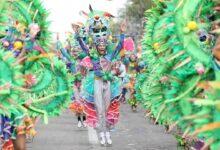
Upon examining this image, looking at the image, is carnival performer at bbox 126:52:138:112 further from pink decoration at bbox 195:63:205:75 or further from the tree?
the tree

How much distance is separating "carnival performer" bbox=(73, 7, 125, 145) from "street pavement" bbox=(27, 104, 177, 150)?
1.13 ft

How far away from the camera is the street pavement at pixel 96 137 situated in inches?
424

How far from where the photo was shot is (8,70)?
702 centimetres

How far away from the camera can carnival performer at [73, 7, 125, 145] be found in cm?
1149

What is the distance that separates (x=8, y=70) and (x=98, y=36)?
185 inches

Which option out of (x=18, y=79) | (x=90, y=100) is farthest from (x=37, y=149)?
(x=18, y=79)

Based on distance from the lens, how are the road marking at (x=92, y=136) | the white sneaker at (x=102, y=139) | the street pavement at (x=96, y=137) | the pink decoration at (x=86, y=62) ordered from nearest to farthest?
1. the street pavement at (x=96, y=137)
2. the white sneaker at (x=102, y=139)
3. the road marking at (x=92, y=136)
4. the pink decoration at (x=86, y=62)

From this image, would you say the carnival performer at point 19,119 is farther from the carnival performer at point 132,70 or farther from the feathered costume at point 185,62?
the carnival performer at point 132,70

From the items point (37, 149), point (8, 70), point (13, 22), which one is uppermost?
point (13, 22)

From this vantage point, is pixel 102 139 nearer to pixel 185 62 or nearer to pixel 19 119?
pixel 19 119

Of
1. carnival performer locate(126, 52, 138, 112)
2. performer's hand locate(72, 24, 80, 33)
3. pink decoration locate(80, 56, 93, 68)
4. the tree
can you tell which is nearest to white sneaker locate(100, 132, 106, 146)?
pink decoration locate(80, 56, 93, 68)

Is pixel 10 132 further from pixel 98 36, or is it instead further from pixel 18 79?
pixel 98 36

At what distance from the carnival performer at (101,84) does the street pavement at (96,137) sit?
0.34 m

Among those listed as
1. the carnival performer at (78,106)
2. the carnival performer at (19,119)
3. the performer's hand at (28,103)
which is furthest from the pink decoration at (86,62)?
the performer's hand at (28,103)
